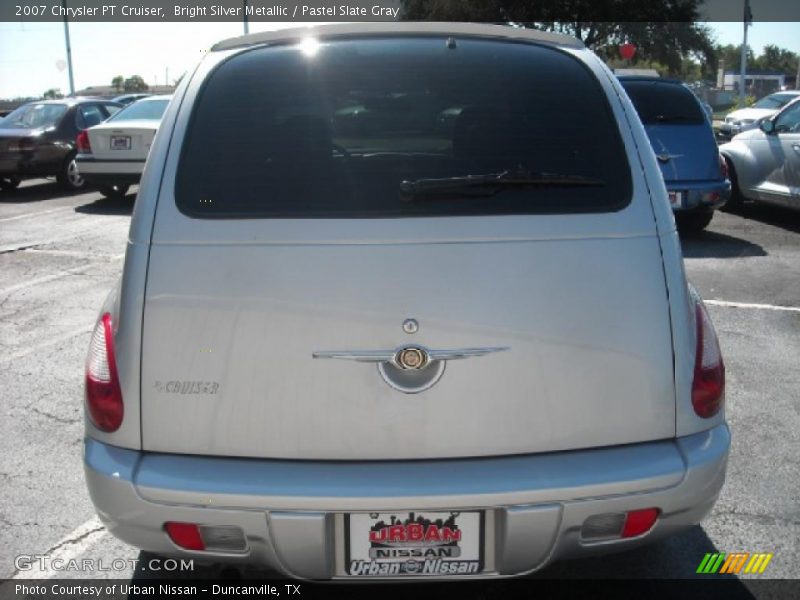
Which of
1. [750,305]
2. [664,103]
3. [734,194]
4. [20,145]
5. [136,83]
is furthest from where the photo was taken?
[136,83]

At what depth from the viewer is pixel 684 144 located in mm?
8859

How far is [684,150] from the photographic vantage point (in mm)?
8812

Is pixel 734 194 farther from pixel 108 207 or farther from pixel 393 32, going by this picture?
pixel 393 32

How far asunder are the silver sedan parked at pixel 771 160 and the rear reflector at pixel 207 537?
8622 millimetres

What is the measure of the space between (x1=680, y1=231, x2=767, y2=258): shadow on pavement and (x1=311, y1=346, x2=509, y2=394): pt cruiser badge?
661 centimetres

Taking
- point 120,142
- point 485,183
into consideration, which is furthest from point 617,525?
point 120,142

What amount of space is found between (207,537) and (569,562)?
1.38m

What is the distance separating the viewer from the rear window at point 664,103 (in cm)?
912

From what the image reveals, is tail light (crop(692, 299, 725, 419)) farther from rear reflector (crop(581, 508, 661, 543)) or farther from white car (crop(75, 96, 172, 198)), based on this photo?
white car (crop(75, 96, 172, 198))

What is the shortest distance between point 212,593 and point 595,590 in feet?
4.17

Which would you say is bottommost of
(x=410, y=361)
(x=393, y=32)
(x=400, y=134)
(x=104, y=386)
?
(x=104, y=386)

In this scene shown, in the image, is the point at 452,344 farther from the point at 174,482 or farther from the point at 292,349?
the point at 174,482

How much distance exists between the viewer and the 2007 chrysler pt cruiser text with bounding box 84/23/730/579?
214cm

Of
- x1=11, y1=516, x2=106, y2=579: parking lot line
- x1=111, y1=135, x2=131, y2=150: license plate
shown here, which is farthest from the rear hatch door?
x1=111, y1=135, x2=131, y2=150: license plate
